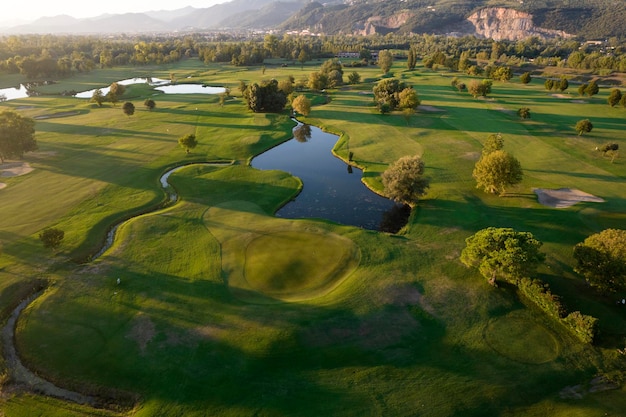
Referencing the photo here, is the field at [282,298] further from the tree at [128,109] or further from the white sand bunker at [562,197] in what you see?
the tree at [128,109]

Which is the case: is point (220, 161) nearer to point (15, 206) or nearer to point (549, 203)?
point (15, 206)

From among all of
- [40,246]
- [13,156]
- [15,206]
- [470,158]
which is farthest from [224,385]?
[13,156]

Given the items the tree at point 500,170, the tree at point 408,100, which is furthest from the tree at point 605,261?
the tree at point 408,100

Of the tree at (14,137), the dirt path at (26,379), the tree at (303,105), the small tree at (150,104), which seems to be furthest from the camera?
the small tree at (150,104)

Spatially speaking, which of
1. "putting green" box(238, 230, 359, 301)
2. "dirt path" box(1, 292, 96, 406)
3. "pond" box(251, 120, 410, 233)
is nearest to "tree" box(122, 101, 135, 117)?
"pond" box(251, 120, 410, 233)

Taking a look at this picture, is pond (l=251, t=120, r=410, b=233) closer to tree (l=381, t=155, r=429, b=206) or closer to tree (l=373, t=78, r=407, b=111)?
tree (l=381, t=155, r=429, b=206)
